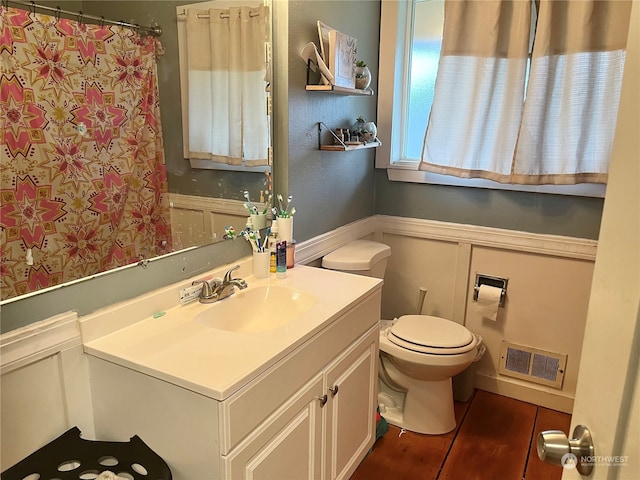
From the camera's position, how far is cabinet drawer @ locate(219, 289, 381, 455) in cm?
115

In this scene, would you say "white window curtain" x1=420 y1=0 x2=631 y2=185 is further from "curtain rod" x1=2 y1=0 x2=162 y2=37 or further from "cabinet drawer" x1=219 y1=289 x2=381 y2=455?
"curtain rod" x1=2 y1=0 x2=162 y2=37

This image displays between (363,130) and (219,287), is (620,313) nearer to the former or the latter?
(219,287)

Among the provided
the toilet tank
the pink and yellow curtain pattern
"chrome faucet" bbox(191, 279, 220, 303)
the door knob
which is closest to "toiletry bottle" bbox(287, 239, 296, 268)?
the toilet tank

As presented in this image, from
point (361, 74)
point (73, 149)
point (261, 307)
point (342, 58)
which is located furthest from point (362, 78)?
point (73, 149)

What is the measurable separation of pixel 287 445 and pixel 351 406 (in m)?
0.44

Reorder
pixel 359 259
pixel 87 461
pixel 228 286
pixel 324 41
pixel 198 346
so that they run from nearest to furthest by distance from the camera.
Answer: pixel 87 461, pixel 198 346, pixel 228 286, pixel 324 41, pixel 359 259

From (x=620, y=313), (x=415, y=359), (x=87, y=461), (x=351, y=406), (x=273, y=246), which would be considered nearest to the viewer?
(x=620, y=313)

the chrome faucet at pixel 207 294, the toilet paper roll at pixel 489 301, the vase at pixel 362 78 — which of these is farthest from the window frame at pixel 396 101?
the chrome faucet at pixel 207 294

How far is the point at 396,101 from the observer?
8.60 feet

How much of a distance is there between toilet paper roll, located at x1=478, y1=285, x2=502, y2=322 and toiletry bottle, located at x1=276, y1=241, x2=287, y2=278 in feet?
3.70

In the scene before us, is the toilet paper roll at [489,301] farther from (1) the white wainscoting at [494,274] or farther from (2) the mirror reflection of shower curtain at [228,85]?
(2) the mirror reflection of shower curtain at [228,85]

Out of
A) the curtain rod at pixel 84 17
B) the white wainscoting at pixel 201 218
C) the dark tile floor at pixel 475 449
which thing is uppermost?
the curtain rod at pixel 84 17

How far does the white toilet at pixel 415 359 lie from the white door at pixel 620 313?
148 centimetres

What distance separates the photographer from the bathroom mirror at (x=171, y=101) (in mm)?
1394
